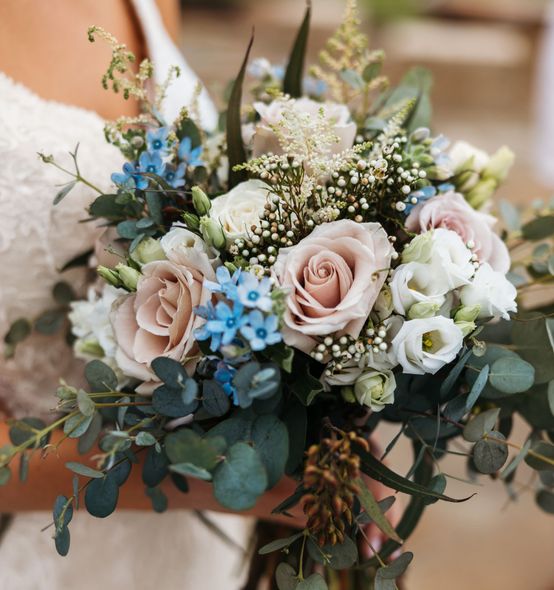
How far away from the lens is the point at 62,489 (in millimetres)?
870

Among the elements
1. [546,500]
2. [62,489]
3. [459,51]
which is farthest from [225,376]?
[459,51]

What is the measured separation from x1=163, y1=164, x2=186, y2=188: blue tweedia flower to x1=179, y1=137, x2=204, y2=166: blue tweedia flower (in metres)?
0.01

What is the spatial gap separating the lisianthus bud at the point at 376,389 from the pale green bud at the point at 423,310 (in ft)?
0.21

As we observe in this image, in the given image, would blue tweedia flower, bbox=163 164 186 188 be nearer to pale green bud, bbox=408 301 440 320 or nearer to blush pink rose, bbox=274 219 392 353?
blush pink rose, bbox=274 219 392 353

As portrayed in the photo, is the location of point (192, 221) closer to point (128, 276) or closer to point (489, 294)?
point (128, 276)

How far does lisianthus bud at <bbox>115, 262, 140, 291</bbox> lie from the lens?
0.65 meters

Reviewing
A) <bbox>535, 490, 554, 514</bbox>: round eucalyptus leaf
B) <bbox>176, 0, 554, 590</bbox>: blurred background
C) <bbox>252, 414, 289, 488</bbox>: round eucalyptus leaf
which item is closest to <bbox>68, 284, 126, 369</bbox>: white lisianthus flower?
<bbox>252, 414, 289, 488</bbox>: round eucalyptus leaf

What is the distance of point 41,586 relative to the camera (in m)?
0.97

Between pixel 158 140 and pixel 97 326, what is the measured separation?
0.23 metres

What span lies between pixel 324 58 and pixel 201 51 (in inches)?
181

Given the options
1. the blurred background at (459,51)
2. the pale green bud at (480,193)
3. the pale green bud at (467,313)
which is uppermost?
the blurred background at (459,51)

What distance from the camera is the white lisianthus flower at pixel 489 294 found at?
0.64 meters

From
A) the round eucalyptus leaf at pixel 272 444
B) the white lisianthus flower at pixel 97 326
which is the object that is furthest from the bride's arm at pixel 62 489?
the round eucalyptus leaf at pixel 272 444

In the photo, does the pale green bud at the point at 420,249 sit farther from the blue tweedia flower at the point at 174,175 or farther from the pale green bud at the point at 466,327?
the blue tweedia flower at the point at 174,175
